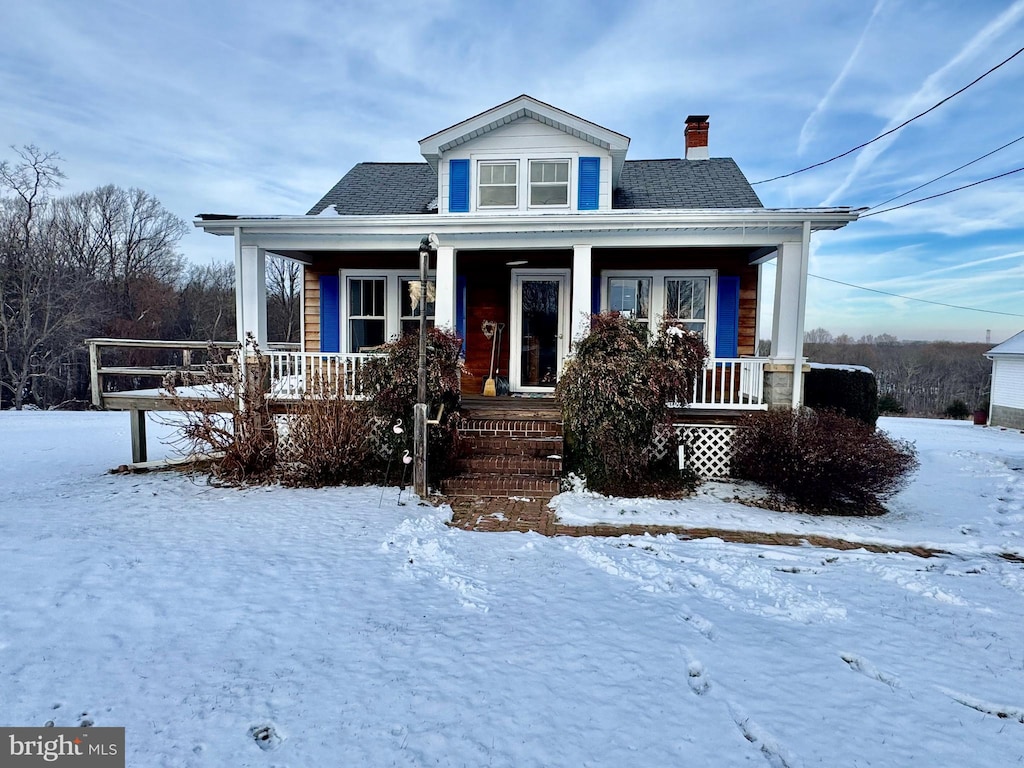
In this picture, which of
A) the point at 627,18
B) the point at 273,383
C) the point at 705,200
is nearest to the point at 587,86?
the point at 627,18

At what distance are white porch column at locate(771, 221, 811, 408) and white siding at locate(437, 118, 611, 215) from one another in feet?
10.2

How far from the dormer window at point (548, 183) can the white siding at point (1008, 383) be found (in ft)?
65.9

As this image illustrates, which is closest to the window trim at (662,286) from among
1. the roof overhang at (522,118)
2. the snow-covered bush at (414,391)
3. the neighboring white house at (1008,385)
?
the roof overhang at (522,118)

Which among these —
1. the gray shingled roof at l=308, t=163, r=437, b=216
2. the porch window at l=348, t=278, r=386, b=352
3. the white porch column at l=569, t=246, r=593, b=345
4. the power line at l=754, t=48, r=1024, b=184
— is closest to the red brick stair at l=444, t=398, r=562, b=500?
the white porch column at l=569, t=246, r=593, b=345

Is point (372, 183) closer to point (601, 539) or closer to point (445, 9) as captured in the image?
point (445, 9)

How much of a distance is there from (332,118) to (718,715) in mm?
18934

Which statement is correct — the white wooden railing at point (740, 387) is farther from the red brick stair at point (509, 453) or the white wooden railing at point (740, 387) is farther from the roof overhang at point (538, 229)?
the red brick stair at point (509, 453)

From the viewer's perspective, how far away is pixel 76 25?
1215 cm

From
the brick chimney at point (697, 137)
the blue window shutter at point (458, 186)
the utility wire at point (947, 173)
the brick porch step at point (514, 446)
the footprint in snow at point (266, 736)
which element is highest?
the brick chimney at point (697, 137)

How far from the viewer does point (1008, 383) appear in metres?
19.4

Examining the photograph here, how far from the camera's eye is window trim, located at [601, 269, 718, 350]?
9.44 m

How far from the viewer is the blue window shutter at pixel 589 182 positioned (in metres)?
9.11

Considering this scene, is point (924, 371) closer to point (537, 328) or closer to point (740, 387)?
point (740, 387)

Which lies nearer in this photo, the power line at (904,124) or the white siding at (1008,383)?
the power line at (904,124)
